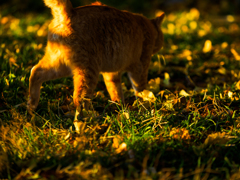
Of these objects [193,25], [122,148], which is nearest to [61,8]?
[122,148]

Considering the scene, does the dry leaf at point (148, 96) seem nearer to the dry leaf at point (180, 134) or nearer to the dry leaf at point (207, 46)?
the dry leaf at point (180, 134)

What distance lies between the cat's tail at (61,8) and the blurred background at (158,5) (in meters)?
6.33

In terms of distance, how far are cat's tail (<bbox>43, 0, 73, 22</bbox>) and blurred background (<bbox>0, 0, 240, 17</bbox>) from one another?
6.33 metres

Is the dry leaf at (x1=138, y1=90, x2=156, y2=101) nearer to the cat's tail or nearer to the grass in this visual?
the grass

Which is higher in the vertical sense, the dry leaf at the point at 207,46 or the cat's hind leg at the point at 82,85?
the cat's hind leg at the point at 82,85

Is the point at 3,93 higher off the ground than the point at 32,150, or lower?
higher

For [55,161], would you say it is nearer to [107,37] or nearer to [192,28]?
[107,37]

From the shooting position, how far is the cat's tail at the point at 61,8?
2574 mm

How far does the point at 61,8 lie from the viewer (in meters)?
2.59

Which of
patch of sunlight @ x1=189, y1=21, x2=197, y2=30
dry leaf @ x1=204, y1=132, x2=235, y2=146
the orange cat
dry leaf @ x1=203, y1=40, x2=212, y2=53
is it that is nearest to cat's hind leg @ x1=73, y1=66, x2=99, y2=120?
the orange cat

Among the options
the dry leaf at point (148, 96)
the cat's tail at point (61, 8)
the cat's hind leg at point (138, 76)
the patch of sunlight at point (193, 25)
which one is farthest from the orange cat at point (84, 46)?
the patch of sunlight at point (193, 25)

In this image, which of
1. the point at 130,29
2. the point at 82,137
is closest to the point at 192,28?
the point at 130,29

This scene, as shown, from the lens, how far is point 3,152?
1.97 metres

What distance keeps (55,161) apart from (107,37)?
1355mm
